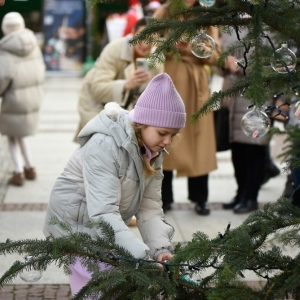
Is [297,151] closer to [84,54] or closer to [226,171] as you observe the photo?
[226,171]

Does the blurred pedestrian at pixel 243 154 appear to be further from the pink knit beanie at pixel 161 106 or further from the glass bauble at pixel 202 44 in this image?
the pink knit beanie at pixel 161 106

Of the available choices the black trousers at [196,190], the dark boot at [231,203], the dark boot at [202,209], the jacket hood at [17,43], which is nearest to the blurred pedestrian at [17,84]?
the jacket hood at [17,43]

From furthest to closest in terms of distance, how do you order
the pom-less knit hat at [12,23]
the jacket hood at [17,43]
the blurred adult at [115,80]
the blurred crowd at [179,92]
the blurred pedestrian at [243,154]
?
the pom-less knit hat at [12,23]
the jacket hood at [17,43]
the blurred pedestrian at [243,154]
the blurred crowd at [179,92]
the blurred adult at [115,80]

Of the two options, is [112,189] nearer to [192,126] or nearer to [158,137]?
[158,137]

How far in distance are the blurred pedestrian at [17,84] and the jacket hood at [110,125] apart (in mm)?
4577

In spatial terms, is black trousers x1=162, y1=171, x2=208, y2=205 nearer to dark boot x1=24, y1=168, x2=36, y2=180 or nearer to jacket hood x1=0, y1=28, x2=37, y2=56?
dark boot x1=24, y1=168, x2=36, y2=180

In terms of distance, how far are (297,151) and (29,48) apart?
163 inches

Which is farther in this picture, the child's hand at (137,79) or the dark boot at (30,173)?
the dark boot at (30,173)

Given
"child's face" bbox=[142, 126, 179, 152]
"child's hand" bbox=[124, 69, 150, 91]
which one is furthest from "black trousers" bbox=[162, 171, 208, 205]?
"child's face" bbox=[142, 126, 179, 152]


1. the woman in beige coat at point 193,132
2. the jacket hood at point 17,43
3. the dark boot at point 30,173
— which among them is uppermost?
the jacket hood at point 17,43

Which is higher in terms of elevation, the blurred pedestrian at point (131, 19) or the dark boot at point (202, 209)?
the blurred pedestrian at point (131, 19)

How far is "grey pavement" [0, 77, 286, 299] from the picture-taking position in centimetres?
644

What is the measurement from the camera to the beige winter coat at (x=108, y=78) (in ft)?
20.7

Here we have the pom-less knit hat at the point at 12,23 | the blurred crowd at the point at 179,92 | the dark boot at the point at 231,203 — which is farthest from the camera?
the pom-less knit hat at the point at 12,23
